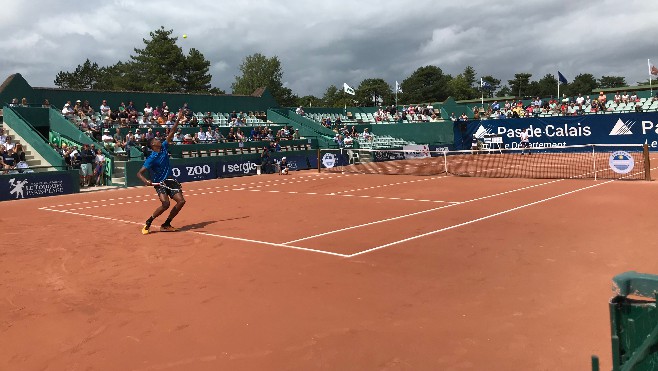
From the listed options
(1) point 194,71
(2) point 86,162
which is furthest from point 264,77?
(2) point 86,162

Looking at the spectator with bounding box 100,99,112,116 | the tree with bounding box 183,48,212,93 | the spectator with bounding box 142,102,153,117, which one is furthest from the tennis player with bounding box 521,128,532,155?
the tree with bounding box 183,48,212,93

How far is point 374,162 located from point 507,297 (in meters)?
29.6

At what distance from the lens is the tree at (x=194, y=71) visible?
261ft

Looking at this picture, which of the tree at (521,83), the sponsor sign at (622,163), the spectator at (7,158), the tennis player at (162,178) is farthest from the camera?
the tree at (521,83)

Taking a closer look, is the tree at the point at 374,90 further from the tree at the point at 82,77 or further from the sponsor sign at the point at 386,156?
the sponsor sign at the point at 386,156

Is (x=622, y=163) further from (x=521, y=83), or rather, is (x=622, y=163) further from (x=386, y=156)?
(x=521, y=83)

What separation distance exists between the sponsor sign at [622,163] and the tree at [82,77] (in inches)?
4400

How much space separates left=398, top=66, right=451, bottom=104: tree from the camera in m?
125

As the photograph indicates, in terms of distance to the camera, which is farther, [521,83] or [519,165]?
[521,83]

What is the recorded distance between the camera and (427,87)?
126188 millimetres

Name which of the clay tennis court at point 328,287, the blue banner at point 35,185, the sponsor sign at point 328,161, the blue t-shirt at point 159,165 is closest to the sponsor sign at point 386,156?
the sponsor sign at point 328,161

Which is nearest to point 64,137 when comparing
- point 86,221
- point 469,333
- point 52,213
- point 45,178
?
point 45,178

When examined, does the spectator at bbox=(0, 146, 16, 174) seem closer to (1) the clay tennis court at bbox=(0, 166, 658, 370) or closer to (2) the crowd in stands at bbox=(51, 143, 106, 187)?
(2) the crowd in stands at bbox=(51, 143, 106, 187)

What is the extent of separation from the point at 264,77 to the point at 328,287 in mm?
101262
